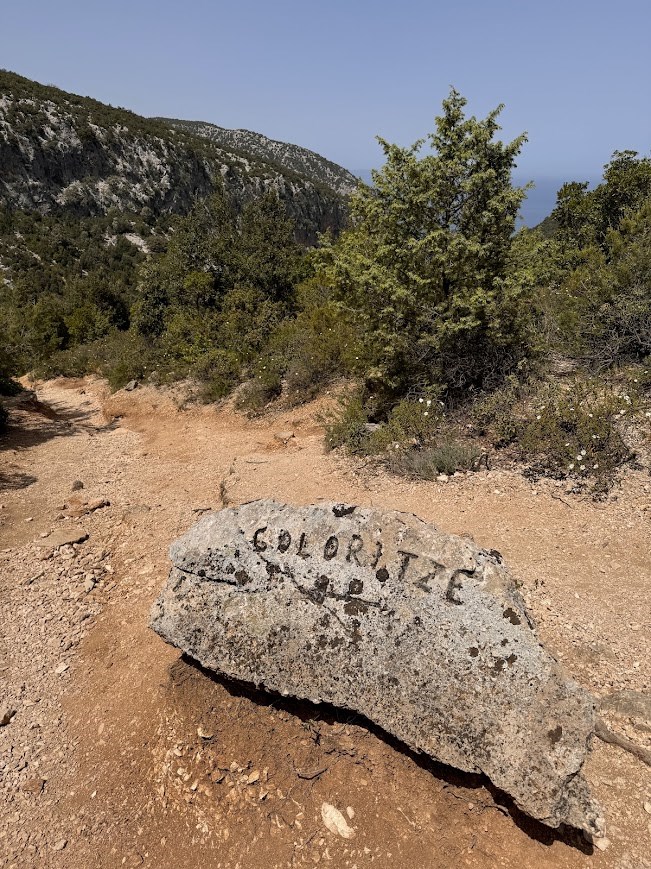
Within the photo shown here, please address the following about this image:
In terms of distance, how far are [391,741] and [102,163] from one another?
6456 cm

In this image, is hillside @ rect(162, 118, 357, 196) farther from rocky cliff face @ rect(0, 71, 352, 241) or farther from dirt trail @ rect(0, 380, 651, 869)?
dirt trail @ rect(0, 380, 651, 869)

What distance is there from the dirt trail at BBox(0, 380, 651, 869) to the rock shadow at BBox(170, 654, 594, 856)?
0.04 ft

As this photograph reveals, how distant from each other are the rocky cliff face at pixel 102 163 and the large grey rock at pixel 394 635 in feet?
140

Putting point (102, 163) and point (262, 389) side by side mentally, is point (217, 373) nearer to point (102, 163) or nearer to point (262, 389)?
point (262, 389)

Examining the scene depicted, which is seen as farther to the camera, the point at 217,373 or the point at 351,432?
the point at 217,373

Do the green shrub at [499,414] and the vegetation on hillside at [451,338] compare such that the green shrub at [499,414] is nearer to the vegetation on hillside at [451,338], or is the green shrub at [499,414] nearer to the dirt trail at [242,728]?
the vegetation on hillside at [451,338]

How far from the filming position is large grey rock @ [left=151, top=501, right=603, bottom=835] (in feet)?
9.08

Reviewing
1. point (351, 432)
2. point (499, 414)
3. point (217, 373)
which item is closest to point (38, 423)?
point (217, 373)

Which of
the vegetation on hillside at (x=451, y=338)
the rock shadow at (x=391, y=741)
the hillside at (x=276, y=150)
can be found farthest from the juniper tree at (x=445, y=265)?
the hillside at (x=276, y=150)

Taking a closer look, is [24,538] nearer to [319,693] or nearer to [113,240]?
[319,693]

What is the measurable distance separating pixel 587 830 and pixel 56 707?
4121 millimetres

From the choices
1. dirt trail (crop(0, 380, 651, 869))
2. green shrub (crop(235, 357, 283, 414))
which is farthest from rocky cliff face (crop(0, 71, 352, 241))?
dirt trail (crop(0, 380, 651, 869))

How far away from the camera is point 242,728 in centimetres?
353

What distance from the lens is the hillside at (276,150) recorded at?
94000 millimetres
